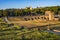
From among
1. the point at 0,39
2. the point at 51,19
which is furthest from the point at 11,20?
the point at 0,39

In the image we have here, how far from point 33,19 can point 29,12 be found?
22.6 feet

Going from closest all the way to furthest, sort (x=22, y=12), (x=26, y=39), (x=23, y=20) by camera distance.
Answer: (x=26, y=39) < (x=23, y=20) < (x=22, y=12)

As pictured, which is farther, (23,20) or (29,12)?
(29,12)

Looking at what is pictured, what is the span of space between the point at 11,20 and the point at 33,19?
373 cm

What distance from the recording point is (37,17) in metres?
37.0

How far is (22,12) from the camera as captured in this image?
43281mm

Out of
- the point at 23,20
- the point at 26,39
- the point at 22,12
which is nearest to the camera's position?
the point at 26,39

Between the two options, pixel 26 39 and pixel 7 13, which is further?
pixel 7 13

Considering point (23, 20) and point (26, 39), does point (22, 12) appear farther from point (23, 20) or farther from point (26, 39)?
point (26, 39)

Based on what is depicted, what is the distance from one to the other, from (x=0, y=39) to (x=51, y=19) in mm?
21969

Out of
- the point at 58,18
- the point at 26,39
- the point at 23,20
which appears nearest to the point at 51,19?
the point at 58,18

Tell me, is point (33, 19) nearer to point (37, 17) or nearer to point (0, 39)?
point (37, 17)

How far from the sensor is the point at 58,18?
36.7m

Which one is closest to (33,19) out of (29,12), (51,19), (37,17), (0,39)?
(37,17)
